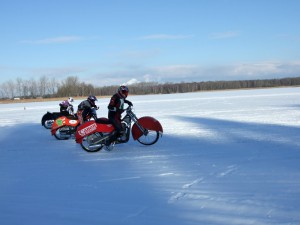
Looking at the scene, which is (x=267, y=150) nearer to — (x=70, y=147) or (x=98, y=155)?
(x=98, y=155)

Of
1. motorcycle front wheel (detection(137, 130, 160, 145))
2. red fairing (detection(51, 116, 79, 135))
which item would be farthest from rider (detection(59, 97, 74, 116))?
motorcycle front wheel (detection(137, 130, 160, 145))

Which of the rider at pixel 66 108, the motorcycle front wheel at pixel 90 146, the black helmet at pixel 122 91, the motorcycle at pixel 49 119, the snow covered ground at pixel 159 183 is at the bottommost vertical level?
the snow covered ground at pixel 159 183

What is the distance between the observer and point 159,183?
6.10 metres

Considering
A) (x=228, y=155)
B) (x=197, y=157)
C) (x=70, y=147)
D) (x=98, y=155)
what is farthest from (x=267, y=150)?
(x=70, y=147)

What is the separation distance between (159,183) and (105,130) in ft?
11.4

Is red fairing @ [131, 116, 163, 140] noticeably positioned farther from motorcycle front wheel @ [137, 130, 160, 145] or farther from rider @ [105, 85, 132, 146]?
rider @ [105, 85, 132, 146]

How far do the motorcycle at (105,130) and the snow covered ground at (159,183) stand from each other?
0.30m

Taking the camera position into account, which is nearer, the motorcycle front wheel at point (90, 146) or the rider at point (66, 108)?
the motorcycle front wheel at point (90, 146)

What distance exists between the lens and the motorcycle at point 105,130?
920 centimetres

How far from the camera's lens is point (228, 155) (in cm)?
808

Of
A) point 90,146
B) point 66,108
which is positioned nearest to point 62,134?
point 66,108

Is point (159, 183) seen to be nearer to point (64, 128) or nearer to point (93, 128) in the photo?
point (93, 128)

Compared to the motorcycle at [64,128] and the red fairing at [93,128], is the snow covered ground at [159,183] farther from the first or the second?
the motorcycle at [64,128]

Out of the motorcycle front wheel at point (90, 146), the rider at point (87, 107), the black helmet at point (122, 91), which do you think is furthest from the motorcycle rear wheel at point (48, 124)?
the black helmet at point (122, 91)
